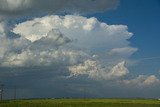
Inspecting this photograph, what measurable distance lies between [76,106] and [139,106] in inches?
931

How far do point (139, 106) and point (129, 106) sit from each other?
377 centimetres

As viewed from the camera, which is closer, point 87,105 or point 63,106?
point 63,106

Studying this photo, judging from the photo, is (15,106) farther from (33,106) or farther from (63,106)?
(63,106)

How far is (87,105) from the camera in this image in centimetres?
15738

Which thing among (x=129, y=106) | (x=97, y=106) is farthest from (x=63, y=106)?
(x=129, y=106)

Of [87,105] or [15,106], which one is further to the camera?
[87,105]

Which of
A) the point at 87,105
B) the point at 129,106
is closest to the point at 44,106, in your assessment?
the point at 87,105

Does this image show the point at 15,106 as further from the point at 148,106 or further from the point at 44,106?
the point at 148,106

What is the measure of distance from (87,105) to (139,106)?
21210 millimetres

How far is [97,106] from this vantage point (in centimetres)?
15138

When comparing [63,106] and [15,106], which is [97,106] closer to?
[63,106]

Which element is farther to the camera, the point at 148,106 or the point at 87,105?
the point at 87,105

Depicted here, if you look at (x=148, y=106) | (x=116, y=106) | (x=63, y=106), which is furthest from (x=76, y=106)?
(x=148, y=106)

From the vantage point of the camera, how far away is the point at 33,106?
5714 inches
